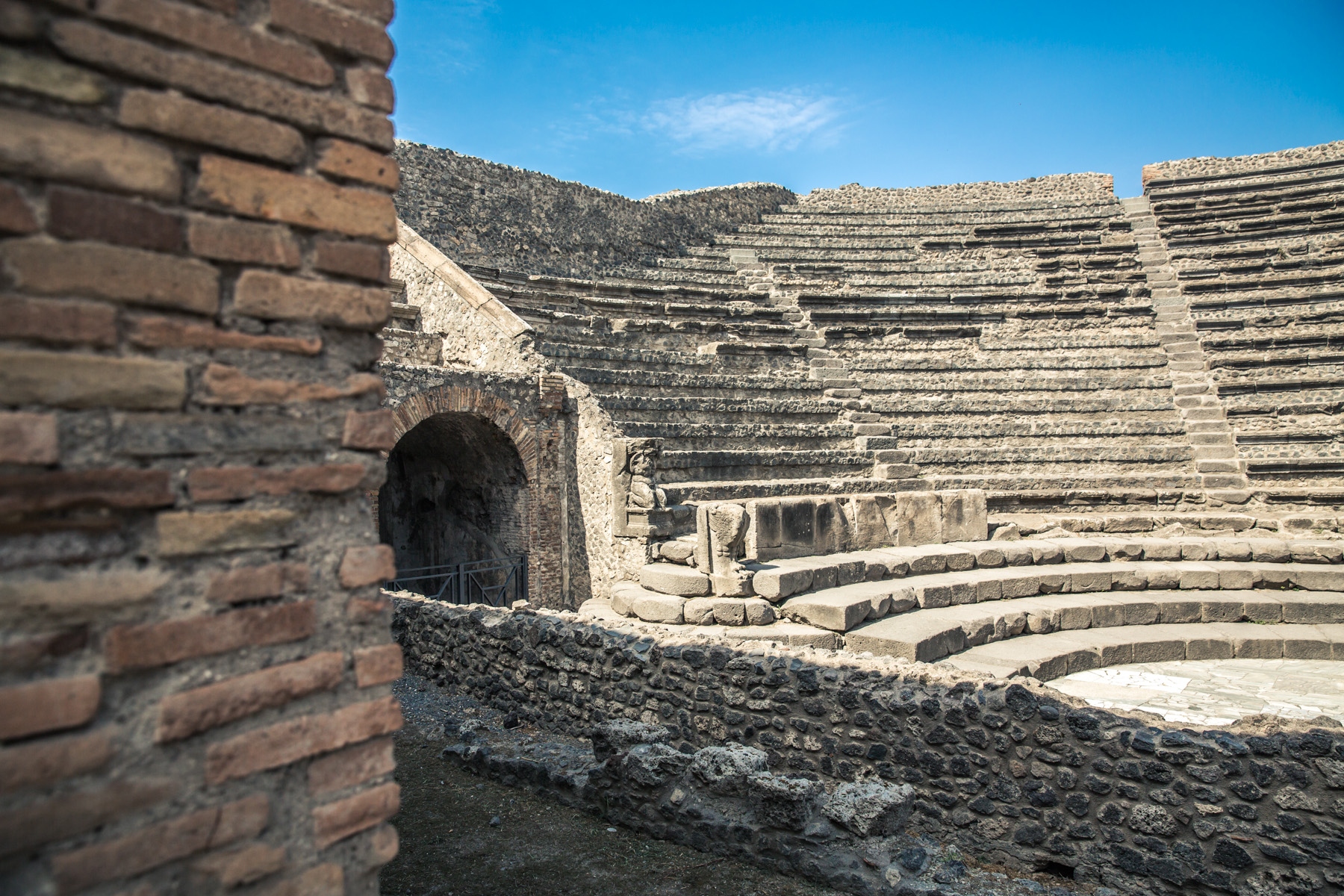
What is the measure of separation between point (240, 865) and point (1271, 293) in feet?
52.4

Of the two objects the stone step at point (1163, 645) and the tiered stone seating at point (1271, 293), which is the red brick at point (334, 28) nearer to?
the stone step at point (1163, 645)

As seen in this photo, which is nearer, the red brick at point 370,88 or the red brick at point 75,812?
the red brick at point 75,812

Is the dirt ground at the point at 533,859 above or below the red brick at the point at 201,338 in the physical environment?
below

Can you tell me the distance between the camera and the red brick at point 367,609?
1.64 m

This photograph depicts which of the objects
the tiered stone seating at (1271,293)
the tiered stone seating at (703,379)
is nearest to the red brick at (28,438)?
the tiered stone seating at (703,379)

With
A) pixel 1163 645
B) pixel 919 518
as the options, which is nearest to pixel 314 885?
pixel 1163 645

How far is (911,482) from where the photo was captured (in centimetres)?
1002

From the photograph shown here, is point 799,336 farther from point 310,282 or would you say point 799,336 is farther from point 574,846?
point 310,282

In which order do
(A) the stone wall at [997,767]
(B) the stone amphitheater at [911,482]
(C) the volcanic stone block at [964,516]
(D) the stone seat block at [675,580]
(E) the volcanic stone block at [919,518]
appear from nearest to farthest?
(A) the stone wall at [997,767] → (B) the stone amphitheater at [911,482] → (D) the stone seat block at [675,580] → (E) the volcanic stone block at [919,518] → (C) the volcanic stone block at [964,516]

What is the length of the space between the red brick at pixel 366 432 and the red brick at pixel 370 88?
68 centimetres

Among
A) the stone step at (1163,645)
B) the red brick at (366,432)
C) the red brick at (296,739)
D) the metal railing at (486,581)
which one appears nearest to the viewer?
the red brick at (296,739)

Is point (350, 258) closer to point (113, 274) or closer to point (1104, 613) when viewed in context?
point (113, 274)

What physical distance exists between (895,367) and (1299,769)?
9.79 metres

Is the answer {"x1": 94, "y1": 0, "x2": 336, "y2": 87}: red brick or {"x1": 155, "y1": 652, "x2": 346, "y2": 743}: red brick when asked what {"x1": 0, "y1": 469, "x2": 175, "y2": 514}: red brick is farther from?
{"x1": 94, "y1": 0, "x2": 336, "y2": 87}: red brick
